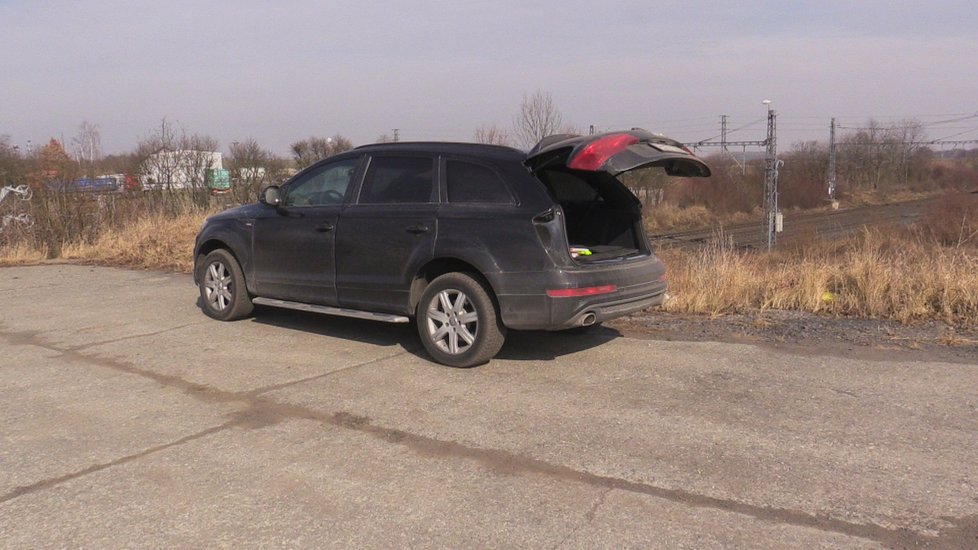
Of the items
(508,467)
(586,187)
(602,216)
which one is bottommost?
(508,467)

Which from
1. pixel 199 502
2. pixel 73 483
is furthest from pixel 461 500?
pixel 73 483

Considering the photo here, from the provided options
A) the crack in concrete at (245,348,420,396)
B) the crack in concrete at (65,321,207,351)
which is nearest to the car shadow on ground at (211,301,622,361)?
the crack in concrete at (245,348,420,396)

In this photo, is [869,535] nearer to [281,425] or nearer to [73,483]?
[281,425]

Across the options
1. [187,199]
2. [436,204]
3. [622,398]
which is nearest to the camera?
[622,398]

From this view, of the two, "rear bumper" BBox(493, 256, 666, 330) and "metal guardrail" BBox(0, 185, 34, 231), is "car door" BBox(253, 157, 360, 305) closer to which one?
"rear bumper" BBox(493, 256, 666, 330)

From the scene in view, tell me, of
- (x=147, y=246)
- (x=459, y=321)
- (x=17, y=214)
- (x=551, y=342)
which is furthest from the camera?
(x=17, y=214)

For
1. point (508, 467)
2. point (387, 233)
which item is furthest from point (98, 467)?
point (387, 233)

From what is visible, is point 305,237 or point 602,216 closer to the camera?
point 602,216

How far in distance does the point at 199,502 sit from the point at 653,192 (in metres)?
46.5

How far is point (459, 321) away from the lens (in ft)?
20.5

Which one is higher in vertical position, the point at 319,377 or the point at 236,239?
the point at 236,239

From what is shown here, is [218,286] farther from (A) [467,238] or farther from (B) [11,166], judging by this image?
(B) [11,166]

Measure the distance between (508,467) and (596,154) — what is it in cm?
259

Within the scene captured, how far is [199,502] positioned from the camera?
3.88 m
